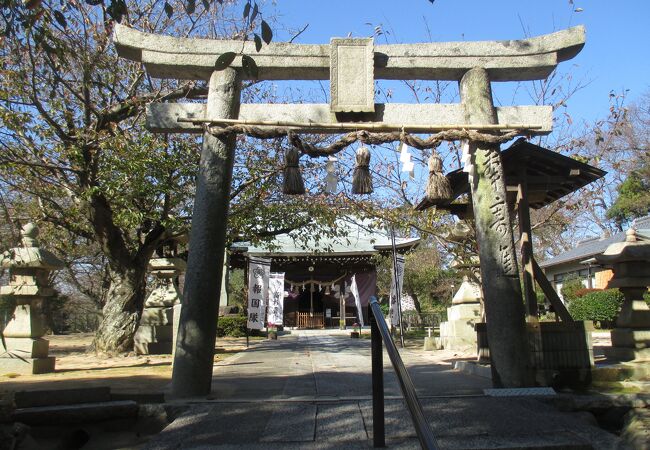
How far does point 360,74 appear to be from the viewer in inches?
235

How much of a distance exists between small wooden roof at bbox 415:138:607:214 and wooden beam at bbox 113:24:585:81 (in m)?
1.00

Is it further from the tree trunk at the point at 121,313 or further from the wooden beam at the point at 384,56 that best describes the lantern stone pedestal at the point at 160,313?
the wooden beam at the point at 384,56

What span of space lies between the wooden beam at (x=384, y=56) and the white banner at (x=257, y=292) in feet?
33.7

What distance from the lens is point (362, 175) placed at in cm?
592

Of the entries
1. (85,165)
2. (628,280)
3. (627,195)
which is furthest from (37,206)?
(627,195)

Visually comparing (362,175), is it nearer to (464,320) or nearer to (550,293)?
(550,293)

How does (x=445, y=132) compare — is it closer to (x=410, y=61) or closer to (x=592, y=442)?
(x=410, y=61)

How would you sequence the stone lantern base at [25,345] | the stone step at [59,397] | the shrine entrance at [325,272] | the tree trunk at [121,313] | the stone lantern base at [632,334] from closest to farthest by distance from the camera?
1. the stone step at [59,397]
2. the stone lantern base at [632,334]
3. the stone lantern base at [25,345]
4. the tree trunk at [121,313]
5. the shrine entrance at [325,272]

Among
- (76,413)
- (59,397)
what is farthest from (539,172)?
(59,397)

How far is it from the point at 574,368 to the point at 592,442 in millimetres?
2154

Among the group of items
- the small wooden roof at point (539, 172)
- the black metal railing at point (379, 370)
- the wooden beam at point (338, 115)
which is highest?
the wooden beam at point (338, 115)

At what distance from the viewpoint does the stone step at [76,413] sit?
4.47 meters

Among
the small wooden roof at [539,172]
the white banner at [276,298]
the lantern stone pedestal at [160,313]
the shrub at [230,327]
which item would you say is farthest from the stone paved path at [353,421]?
the shrub at [230,327]

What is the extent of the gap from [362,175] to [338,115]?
0.81 metres
